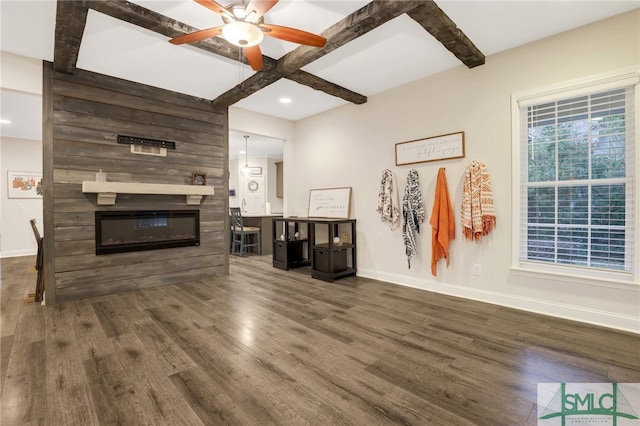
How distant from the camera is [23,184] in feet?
21.6

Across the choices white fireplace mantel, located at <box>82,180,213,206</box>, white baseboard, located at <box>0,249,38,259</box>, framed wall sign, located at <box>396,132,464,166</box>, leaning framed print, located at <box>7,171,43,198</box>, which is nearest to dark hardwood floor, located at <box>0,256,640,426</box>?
white fireplace mantel, located at <box>82,180,213,206</box>

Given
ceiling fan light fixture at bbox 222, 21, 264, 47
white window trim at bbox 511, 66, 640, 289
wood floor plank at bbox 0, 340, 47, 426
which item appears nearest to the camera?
wood floor plank at bbox 0, 340, 47, 426

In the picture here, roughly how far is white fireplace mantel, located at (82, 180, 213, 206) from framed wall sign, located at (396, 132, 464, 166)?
2791mm

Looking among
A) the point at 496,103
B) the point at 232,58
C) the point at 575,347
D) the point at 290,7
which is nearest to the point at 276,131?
the point at 232,58

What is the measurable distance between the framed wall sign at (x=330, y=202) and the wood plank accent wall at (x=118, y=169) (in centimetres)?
150

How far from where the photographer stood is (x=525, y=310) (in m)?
2.96

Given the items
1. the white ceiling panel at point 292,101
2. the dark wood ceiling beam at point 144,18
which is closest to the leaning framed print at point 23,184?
the white ceiling panel at point 292,101

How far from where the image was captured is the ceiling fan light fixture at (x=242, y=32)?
199 cm

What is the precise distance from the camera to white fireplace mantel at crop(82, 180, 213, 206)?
3.41 meters

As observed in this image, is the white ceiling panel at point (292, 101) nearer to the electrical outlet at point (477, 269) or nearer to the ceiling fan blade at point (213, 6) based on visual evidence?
the ceiling fan blade at point (213, 6)

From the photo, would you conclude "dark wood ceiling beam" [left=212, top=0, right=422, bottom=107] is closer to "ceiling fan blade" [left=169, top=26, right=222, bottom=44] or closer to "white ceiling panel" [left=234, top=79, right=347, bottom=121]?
"white ceiling panel" [left=234, top=79, right=347, bottom=121]

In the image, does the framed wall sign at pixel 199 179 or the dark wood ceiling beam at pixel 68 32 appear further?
the framed wall sign at pixel 199 179

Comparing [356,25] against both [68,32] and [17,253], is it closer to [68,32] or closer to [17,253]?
[68,32]

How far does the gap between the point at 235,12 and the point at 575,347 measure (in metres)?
3.43
